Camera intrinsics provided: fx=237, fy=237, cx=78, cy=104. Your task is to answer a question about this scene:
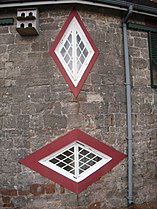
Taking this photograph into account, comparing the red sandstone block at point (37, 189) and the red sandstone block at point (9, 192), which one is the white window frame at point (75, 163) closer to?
the red sandstone block at point (37, 189)

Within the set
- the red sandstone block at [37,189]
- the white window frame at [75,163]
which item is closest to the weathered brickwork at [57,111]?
the red sandstone block at [37,189]

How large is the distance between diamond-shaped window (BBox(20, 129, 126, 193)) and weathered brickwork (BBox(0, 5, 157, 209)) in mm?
120

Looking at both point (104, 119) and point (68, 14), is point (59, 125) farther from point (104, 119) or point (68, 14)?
point (68, 14)

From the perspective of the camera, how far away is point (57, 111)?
482 centimetres

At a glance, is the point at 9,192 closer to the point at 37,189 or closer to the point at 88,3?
the point at 37,189

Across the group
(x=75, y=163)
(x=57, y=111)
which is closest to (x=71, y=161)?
(x=75, y=163)

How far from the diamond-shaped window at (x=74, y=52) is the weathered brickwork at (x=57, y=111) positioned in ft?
0.39

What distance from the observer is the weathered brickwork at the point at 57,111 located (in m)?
4.77

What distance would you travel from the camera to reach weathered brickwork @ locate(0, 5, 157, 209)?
477cm

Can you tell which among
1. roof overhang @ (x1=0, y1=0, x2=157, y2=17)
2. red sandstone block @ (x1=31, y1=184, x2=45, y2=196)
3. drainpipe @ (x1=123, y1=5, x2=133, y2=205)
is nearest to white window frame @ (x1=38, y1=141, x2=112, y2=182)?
red sandstone block @ (x1=31, y1=184, x2=45, y2=196)

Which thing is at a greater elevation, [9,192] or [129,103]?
[129,103]

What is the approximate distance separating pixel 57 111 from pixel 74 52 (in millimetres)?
1261

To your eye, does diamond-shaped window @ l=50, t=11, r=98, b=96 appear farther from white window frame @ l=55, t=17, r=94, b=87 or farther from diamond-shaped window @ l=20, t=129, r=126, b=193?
diamond-shaped window @ l=20, t=129, r=126, b=193

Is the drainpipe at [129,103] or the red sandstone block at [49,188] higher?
the drainpipe at [129,103]
